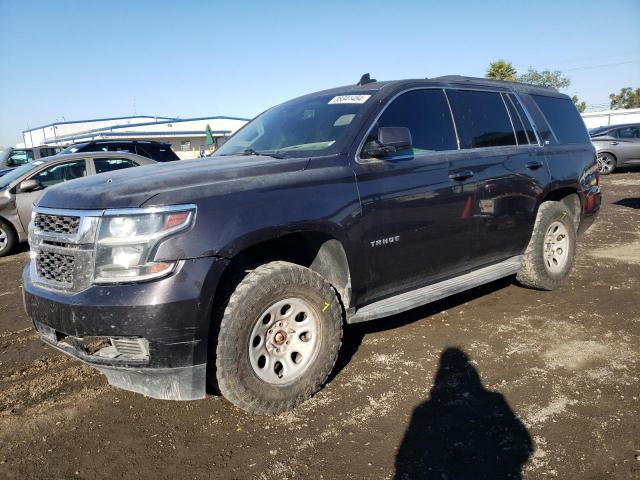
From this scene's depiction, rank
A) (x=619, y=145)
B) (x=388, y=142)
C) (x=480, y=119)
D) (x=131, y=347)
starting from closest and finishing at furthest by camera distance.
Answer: (x=131, y=347) < (x=388, y=142) < (x=480, y=119) < (x=619, y=145)

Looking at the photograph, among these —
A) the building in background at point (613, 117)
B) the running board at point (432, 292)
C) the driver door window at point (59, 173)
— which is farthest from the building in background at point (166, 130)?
the running board at point (432, 292)

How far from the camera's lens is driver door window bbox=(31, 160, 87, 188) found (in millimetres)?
8180

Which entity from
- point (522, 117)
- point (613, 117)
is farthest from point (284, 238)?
point (613, 117)

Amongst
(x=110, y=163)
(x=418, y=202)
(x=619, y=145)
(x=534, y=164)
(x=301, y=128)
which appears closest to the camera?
(x=418, y=202)

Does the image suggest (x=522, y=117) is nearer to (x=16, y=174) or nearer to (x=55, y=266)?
(x=55, y=266)

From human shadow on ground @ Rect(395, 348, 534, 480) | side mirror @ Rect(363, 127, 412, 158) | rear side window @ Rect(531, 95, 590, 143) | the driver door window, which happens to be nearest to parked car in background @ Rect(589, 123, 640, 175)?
rear side window @ Rect(531, 95, 590, 143)

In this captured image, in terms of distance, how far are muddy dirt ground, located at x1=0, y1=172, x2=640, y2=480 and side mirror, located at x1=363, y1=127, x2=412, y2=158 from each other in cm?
153

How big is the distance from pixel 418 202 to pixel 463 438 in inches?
63.8

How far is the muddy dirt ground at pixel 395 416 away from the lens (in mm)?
2475

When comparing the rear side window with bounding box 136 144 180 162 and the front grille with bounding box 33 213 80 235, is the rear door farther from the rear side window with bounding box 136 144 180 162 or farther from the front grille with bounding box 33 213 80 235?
the rear side window with bounding box 136 144 180 162

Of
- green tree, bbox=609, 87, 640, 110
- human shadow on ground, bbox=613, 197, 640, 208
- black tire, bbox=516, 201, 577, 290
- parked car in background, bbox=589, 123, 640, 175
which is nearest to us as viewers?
black tire, bbox=516, 201, 577, 290

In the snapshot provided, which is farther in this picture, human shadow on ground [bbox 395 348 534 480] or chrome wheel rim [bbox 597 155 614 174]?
chrome wheel rim [bbox 597 155 614 174]

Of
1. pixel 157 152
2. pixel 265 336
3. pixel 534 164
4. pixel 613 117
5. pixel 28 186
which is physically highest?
pixel 613 117

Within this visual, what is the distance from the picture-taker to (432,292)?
3.75 m
